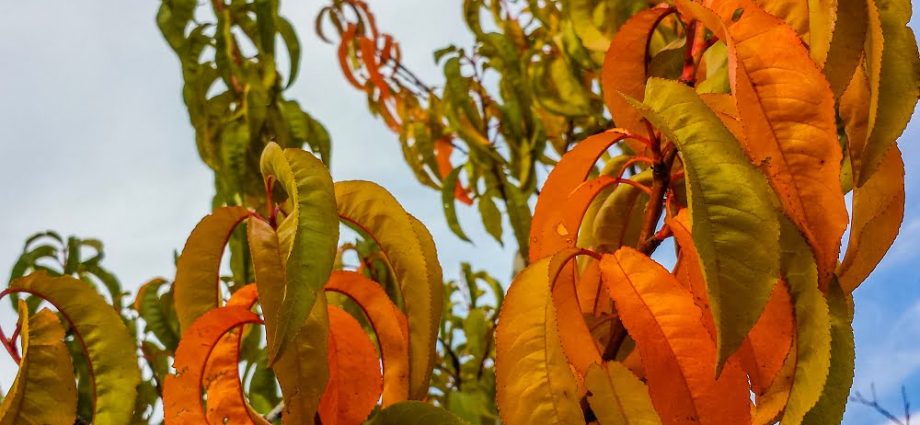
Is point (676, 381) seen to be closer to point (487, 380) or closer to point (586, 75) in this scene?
point (586, 75)

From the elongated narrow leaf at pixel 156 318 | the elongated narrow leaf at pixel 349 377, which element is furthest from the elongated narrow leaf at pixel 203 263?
the elongated narrow leaf at pixel 156 318

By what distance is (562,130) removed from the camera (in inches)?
Result: 79.7

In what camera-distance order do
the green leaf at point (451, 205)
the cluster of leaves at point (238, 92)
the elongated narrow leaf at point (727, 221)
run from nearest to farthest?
the elongated narrow leaf at point (727, 221)
the cluster of leaves at point (238, 92)
the green leaf at point (451, 205)

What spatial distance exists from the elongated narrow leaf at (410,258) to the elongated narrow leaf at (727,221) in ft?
0.62

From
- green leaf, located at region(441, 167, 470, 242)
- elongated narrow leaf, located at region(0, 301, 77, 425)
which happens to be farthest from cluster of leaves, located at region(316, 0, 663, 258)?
elongated narrow leaf, located at region(0, 301, 77, 425)

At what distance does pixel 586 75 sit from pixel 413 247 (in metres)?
1.26

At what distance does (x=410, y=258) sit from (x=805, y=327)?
0.25 meters

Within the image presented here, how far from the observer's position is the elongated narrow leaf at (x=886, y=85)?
46 cm

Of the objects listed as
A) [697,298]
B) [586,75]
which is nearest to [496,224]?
[586,75]

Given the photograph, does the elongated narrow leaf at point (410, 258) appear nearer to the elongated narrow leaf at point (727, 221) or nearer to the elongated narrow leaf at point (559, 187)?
the elongated narrow leaf at point (559, 187)

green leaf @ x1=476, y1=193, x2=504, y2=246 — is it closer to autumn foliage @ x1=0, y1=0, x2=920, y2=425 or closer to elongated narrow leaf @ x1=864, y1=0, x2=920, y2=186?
autumn foliage @ x1=0, y1=0, x2=920, y2=425

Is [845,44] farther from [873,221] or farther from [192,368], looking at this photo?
[192,368]

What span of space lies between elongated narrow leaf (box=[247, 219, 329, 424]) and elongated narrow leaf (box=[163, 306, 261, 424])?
0.34 ft

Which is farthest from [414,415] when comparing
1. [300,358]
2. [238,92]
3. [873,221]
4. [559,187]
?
[238,92]
